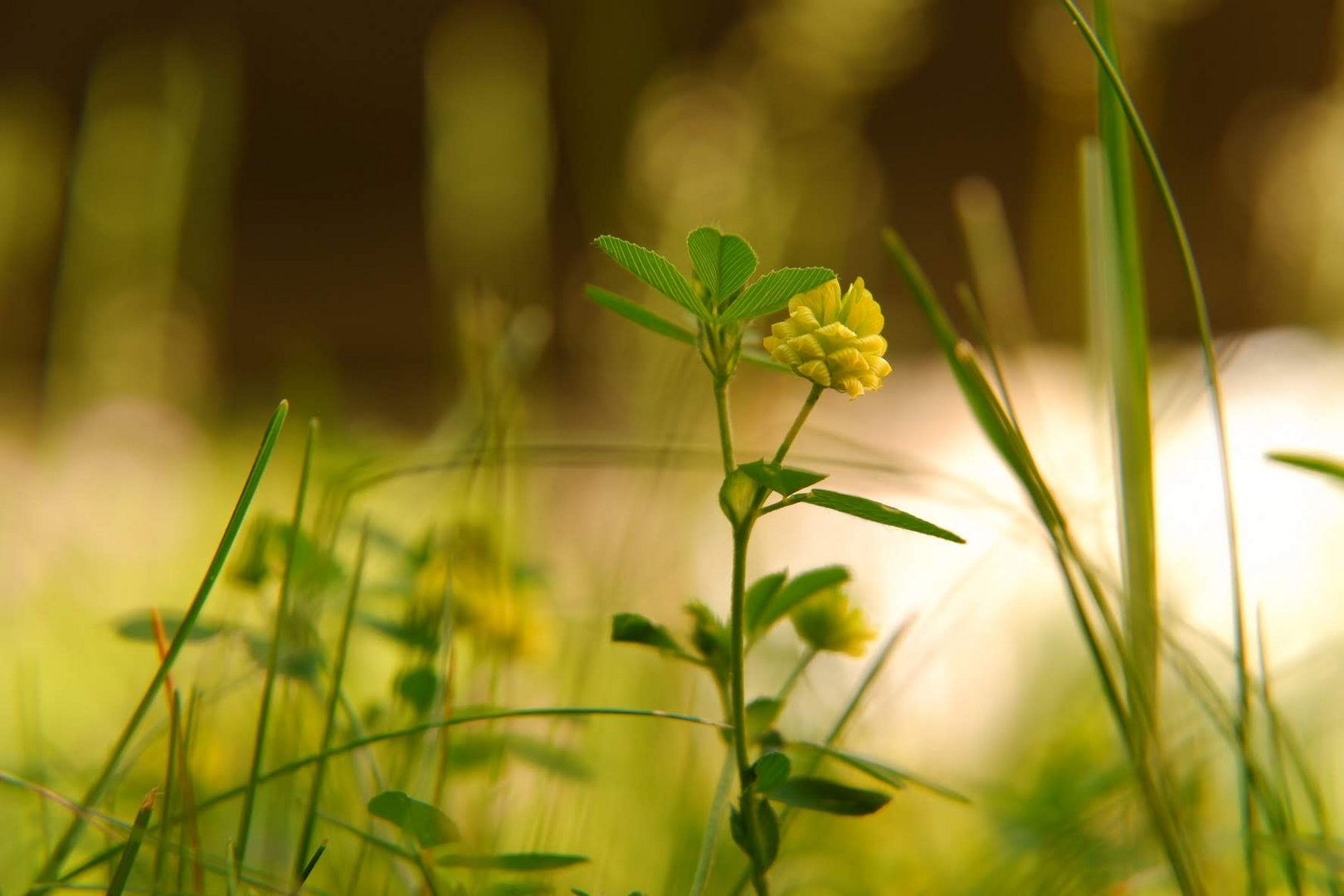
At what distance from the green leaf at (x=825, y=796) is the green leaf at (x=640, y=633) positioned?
0.04 metres

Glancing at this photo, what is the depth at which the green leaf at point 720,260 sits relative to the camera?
0.90 feet

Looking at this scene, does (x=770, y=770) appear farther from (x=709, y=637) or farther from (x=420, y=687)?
(x=420, y=687)

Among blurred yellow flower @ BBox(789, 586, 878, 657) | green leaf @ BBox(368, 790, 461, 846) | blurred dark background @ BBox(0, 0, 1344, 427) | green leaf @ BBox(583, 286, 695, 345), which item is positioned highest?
blurred dark background @ BBox(0, 0, 1344, 427)

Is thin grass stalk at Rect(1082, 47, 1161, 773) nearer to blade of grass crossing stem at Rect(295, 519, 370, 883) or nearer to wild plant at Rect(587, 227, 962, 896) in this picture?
wild plant at Rect(587, 227, 962, 896)

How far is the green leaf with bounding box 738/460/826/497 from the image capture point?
0.26m

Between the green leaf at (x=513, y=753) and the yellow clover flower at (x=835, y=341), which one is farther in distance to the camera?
the green leaf at (x=513, y=753)

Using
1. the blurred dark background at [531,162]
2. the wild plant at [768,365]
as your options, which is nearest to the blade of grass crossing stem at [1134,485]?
the wild plant at [768,365]

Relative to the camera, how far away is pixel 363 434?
2.66 feet

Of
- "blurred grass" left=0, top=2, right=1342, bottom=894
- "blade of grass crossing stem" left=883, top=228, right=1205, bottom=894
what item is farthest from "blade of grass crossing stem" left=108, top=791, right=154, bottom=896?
"blade of grass crossing stem" left=883, top=228, right=1205, bottom=894

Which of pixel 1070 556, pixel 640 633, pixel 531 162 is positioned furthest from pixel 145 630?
pixel 531 162

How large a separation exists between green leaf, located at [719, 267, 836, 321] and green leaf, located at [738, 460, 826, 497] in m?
0.04

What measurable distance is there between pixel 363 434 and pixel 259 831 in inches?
12.6

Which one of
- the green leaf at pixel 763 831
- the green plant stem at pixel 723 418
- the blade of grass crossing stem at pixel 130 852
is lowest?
the blade of grass crossing stem at pixel 130 852

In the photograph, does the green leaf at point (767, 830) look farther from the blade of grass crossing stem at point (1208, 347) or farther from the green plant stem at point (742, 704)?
the blade of grass crossing stem at point (1208, 347)
